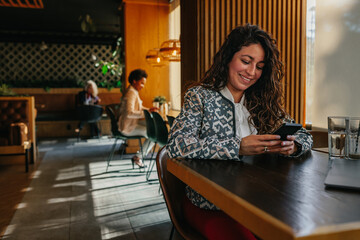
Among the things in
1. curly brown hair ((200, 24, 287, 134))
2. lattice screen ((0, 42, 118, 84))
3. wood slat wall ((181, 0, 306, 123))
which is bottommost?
curly brown hair ((200, 24, 287, 134))

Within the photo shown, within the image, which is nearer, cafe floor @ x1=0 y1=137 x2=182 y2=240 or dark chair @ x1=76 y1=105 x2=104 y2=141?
cafe floor @ x1=0 y1=137 x2=182 y2=240

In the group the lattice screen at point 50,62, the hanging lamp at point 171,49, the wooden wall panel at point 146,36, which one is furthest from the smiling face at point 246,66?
the lattice screen at point 50,62

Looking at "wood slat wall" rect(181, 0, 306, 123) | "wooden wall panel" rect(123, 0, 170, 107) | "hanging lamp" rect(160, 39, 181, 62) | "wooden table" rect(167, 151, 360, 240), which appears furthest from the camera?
"wooden wall panel" rect(123, 0, 170, 107)

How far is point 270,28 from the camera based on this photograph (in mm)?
2543

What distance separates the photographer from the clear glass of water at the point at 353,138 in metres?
1.08

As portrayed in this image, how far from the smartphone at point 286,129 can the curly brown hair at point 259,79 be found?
1.09 feet

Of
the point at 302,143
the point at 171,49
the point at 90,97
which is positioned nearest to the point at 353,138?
the point at 302,143

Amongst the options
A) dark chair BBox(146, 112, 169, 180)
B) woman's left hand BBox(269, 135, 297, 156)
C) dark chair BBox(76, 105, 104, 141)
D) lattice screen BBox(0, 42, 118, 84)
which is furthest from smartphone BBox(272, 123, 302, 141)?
lattice screen BBox(0, 42, 118, 84)

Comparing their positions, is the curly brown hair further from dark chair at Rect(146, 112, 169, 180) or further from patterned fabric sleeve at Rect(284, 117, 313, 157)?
dark chair at Rect(146, 112, 169, 180)

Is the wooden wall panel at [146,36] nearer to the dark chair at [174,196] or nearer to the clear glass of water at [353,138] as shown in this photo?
the dark chair at [174,196]

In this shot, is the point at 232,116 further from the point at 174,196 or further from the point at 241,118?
the point at 174,196

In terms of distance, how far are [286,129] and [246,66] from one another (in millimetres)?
407

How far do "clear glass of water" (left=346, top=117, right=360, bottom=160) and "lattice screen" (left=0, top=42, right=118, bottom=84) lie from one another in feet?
30.5

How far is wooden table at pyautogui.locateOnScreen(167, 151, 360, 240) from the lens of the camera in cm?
56
